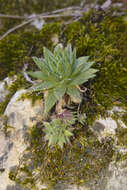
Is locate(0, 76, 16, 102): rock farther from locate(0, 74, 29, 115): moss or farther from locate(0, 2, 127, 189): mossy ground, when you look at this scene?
locate(0, 2, 127, 189): mossy ground

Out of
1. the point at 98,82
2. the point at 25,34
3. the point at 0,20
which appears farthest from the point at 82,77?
the point at 0,20

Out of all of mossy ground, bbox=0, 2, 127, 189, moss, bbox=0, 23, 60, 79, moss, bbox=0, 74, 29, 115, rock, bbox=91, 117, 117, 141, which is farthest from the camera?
moss, bbox=0, 23, 60, 79

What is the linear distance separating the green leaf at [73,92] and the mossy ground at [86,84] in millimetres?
389

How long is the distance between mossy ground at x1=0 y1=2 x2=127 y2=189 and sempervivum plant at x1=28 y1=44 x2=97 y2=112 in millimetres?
397

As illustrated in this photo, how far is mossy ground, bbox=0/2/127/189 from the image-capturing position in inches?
73.8

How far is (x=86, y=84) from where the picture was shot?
2.13 m

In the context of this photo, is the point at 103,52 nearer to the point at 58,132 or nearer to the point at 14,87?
the point at 58,132

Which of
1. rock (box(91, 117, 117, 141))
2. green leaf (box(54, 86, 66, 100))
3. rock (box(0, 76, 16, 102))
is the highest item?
green leaf (box(54, 86, 66, 100))

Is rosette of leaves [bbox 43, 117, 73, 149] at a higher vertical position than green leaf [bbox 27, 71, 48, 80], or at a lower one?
lower

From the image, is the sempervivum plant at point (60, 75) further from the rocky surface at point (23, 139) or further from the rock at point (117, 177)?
the rock at point (117, 177)

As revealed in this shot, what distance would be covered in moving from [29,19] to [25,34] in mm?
358

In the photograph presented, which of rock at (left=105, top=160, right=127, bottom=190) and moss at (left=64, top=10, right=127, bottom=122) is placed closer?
rock at (left=105, top=160, right=127, bottom=190)

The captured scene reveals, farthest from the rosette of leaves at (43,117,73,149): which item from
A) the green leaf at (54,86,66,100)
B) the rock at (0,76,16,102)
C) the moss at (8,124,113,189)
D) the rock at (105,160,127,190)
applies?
the rock at (0,76,16,102)

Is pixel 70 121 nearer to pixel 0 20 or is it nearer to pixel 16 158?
pixel 16 158
